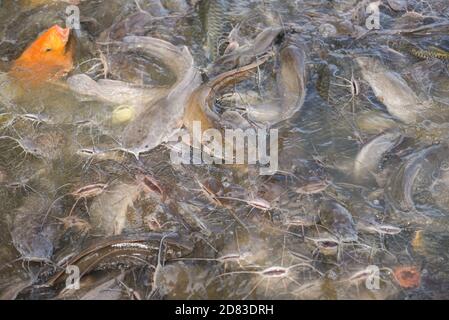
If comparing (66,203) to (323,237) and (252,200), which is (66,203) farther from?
(323,237)

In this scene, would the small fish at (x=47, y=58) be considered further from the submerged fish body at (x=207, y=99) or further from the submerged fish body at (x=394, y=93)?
the submerged fish body at (x=394, y=93)

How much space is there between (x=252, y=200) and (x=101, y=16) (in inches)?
95.1

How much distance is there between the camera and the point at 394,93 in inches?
152

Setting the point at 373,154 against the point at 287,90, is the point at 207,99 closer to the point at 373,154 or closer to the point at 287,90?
the point at 287,90

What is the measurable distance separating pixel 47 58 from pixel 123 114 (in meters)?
0.92

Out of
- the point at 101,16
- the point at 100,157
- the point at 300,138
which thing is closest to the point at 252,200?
the point at 300,138

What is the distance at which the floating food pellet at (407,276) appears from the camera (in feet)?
9.61

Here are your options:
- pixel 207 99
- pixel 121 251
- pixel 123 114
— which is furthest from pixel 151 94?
pixel 121 251

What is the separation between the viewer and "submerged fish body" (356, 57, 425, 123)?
379 centimetres

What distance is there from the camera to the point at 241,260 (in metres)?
3.05

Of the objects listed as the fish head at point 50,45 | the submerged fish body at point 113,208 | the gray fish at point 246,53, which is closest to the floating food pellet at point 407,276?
the submerged fish body at point 113,208

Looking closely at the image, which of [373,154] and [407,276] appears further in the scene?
[373,154]

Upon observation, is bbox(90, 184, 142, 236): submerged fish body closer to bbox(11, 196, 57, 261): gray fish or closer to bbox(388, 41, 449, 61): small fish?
bbox(11, 196, 57, 261): gray fish

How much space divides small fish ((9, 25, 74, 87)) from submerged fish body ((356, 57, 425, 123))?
2397 millimetres
